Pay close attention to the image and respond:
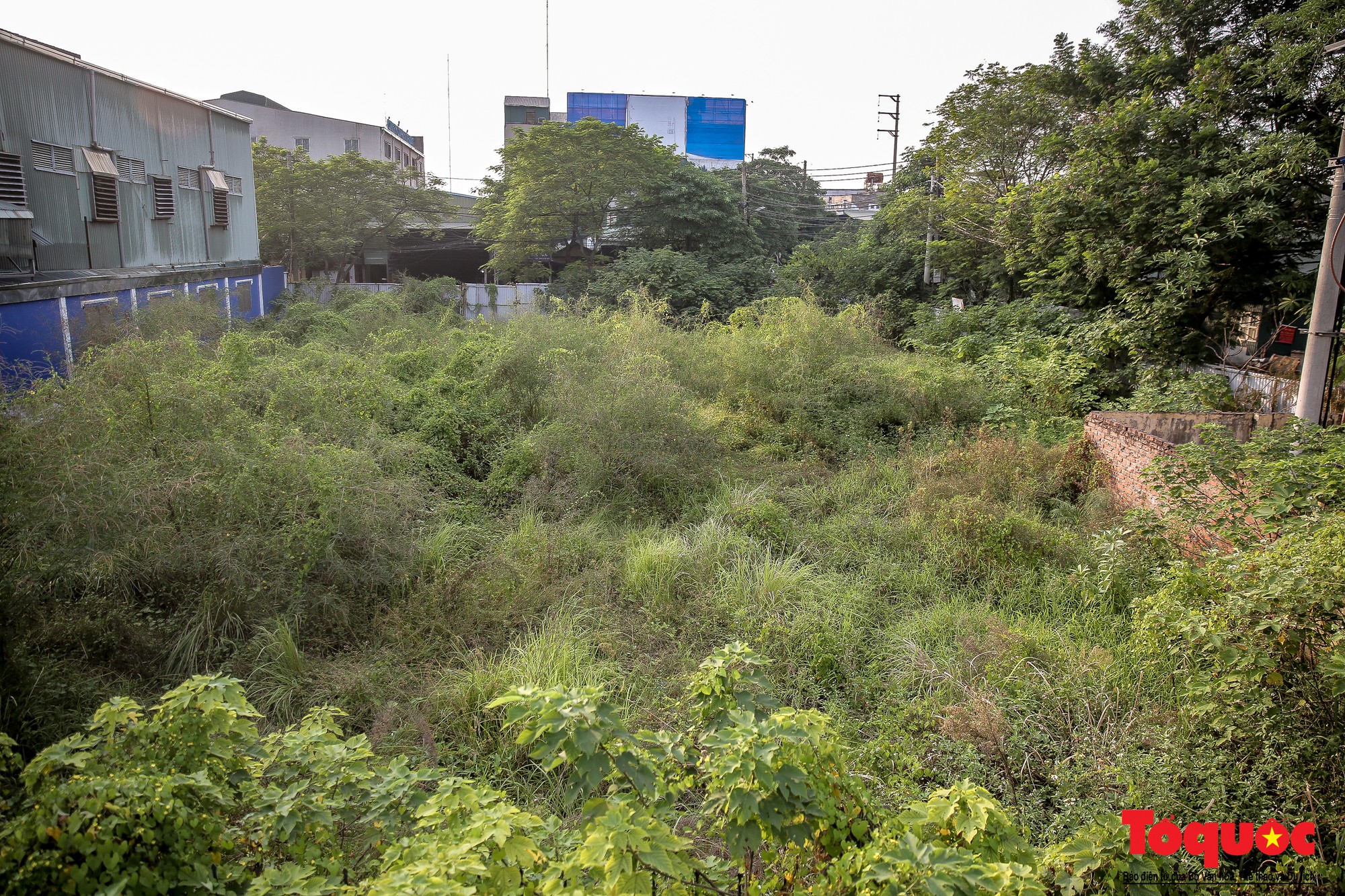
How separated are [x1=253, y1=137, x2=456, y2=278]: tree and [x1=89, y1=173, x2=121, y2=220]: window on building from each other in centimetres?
1234

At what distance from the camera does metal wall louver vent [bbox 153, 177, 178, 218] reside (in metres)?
13.5

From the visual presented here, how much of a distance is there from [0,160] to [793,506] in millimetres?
10432

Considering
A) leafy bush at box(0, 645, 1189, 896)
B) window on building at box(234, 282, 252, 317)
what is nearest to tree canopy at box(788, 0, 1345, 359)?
leafy bush at box(0, 645, 1189, 896)

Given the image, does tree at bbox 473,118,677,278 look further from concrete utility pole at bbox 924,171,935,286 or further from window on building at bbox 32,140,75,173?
window on building at bbox 32,140,75,173

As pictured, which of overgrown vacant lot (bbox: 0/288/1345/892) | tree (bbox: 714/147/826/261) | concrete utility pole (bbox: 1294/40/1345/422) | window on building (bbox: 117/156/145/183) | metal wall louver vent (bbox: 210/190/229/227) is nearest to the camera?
overgrown vacant lot (bbox: 0/288/1345/892)

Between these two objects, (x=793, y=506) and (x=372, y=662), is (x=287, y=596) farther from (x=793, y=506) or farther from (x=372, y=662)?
(x=793, y=506)

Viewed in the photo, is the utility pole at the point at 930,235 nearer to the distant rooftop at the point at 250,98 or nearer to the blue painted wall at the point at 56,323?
the blue painted wall at the point at 56,323

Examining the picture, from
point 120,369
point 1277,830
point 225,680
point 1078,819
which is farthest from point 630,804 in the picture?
point 120,369

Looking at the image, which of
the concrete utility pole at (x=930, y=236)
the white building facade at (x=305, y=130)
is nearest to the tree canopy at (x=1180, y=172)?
the concrete utility pole at (x=930, y=236)

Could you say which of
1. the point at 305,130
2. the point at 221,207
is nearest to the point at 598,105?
the point at 305,130

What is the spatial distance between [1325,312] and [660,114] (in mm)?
35922

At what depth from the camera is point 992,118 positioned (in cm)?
1471

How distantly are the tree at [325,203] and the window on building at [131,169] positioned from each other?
11.0 meters

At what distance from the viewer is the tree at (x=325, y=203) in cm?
2359
